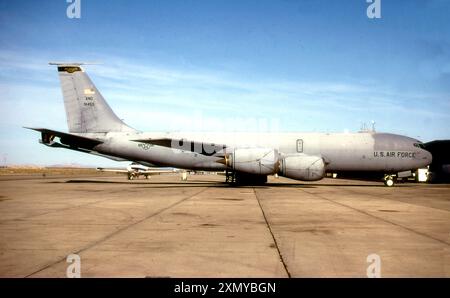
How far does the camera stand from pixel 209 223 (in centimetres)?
955

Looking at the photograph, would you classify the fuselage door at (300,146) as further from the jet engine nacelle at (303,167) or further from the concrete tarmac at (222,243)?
the concrete tarmac at (222,243)

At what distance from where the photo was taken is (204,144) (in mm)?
28500

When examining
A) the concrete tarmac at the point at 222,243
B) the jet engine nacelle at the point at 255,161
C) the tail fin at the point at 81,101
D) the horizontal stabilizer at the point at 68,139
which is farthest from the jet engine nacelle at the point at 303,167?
the tail fin at the point at 81,101

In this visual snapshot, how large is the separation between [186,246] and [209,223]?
2812 mm

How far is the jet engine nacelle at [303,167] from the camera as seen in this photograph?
25.8 meters

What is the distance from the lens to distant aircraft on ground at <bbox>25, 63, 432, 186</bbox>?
28.5 metres

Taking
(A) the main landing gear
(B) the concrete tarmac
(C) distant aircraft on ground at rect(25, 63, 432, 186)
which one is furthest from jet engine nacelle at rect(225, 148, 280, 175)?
(B) the concrete tarmac

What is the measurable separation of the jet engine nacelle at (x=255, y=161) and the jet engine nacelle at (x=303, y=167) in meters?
0.63

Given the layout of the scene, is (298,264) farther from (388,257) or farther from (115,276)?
(115,276)

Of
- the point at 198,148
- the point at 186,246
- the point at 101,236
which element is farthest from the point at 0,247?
the point at 198,148

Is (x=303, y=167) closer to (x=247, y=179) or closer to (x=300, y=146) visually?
(x=300, y=146)

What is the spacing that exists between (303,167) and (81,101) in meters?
18.0

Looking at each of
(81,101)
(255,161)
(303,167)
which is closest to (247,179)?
(255,161)
